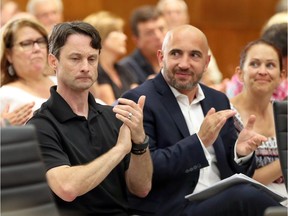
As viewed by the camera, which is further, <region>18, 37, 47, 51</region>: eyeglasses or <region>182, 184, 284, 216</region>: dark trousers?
<region>18, 37, 47, 51</region>: eyeglasses

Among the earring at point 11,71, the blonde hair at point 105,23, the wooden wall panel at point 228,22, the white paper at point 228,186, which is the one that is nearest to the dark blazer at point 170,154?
the white paper at point 228,186

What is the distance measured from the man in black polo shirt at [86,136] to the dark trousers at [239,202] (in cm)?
31

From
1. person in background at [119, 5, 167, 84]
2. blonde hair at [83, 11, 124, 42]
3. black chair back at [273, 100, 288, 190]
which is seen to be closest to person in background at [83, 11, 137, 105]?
blonde hair at [83, 11, 124, 42]

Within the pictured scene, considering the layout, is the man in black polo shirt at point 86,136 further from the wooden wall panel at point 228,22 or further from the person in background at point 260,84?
the wooden wall panel at point 228,22

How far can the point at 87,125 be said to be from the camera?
132 inches

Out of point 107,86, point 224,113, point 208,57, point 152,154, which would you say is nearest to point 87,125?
point 152,154

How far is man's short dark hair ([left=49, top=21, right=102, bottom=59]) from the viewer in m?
3.39

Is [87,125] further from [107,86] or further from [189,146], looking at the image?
[107,86]

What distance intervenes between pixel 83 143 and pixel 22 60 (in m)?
1.04

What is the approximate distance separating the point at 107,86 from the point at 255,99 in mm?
1615

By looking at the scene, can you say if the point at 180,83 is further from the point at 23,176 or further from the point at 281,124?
the point at 23,176

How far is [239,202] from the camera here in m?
3.52

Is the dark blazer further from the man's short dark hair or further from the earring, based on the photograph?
the earring

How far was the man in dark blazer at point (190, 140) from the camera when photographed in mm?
3562
